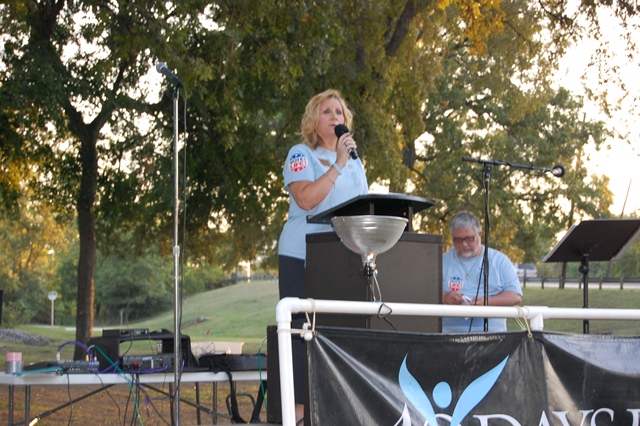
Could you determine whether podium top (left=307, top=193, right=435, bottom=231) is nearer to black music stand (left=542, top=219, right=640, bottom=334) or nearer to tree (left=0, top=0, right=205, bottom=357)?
black music stand (left=542, top=219, right=640, bottom=334)

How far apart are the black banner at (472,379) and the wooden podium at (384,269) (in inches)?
18.1

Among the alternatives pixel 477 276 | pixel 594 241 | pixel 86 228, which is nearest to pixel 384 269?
pixel 477 276

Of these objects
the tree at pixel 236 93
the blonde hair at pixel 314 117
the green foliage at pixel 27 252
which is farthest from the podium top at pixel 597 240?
the green foliage at pixel 27 252

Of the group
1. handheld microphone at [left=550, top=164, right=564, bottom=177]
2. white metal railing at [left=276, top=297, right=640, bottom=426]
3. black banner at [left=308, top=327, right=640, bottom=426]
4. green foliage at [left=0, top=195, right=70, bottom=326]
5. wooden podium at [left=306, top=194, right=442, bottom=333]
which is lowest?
black banner at [left=308, top=327, right=640, bottom=426]

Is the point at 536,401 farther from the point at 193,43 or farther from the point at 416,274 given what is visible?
the point at 193,43

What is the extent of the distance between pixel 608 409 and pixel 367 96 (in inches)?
397

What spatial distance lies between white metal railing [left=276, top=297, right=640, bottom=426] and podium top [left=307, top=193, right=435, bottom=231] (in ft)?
2.18

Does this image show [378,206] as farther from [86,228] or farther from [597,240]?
[86,228]

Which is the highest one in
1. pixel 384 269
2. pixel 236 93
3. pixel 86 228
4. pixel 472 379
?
pixel 236 93

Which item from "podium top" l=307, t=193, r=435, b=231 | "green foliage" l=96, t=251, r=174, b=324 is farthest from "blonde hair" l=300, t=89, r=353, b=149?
"green foliage" l=96, t=251, r=174, b=324

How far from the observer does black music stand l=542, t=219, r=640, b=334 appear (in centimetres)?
510

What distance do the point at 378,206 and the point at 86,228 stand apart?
41.7 feet

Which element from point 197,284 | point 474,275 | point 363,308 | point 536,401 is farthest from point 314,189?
point 197,284

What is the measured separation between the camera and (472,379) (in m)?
2.85
